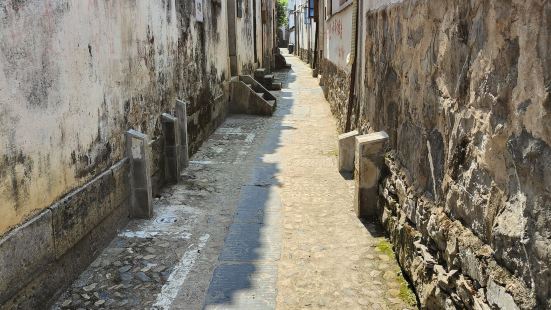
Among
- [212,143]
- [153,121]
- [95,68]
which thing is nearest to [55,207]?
[95,68]

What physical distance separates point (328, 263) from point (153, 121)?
3.05 meters

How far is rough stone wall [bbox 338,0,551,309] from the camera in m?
1.95

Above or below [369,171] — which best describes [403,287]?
below

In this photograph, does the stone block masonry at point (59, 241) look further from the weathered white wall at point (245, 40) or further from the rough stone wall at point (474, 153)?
the weathered white wall at point (245, 40)

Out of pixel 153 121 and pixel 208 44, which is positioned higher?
pixel 208 44

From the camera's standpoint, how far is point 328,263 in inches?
164

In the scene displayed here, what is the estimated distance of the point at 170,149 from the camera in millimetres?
6430

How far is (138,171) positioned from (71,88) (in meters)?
1.43

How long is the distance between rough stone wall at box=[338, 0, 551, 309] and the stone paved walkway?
0.49 metres

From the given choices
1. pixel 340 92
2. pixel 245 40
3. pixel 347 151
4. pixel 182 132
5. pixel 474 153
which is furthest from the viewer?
pixel 245 40

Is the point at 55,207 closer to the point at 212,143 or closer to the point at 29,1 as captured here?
the point at 29,1

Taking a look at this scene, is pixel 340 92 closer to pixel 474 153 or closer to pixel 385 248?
pixel 385 248

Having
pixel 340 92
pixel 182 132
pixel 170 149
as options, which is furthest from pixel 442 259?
pixel 340 92

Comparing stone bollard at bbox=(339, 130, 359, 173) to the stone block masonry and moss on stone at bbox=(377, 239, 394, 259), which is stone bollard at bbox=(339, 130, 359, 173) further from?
the stone block masonry
